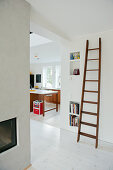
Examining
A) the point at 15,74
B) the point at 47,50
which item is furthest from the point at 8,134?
the point at 47,50

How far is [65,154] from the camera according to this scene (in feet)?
6.70

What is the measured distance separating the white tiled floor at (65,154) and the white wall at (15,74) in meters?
0.35

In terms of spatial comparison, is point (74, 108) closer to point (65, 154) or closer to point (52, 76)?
point (65, 154)

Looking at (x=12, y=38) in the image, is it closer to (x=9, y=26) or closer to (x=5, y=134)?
(x=9, y=26)

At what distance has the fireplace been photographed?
143 centimetres

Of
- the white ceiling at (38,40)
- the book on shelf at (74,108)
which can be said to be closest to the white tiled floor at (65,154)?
the book on shelf at (74,108)

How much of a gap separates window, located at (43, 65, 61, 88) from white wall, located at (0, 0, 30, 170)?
196 inches

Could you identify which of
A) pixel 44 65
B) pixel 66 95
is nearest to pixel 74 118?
pixel 66 95

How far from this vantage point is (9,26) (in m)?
1.37

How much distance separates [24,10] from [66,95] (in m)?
2.08

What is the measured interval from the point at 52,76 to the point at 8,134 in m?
5.36

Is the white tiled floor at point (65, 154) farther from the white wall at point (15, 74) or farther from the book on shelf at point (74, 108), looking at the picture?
the book on shelf at point (74, 108)

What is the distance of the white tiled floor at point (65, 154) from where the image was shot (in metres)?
1.76

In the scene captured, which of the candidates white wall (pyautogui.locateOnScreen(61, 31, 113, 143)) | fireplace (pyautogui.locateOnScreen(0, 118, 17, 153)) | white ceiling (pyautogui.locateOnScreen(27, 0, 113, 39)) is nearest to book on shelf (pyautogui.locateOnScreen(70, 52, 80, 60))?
white wall (pyautogui.locateOnScreen(61, 31, 113, 143))
